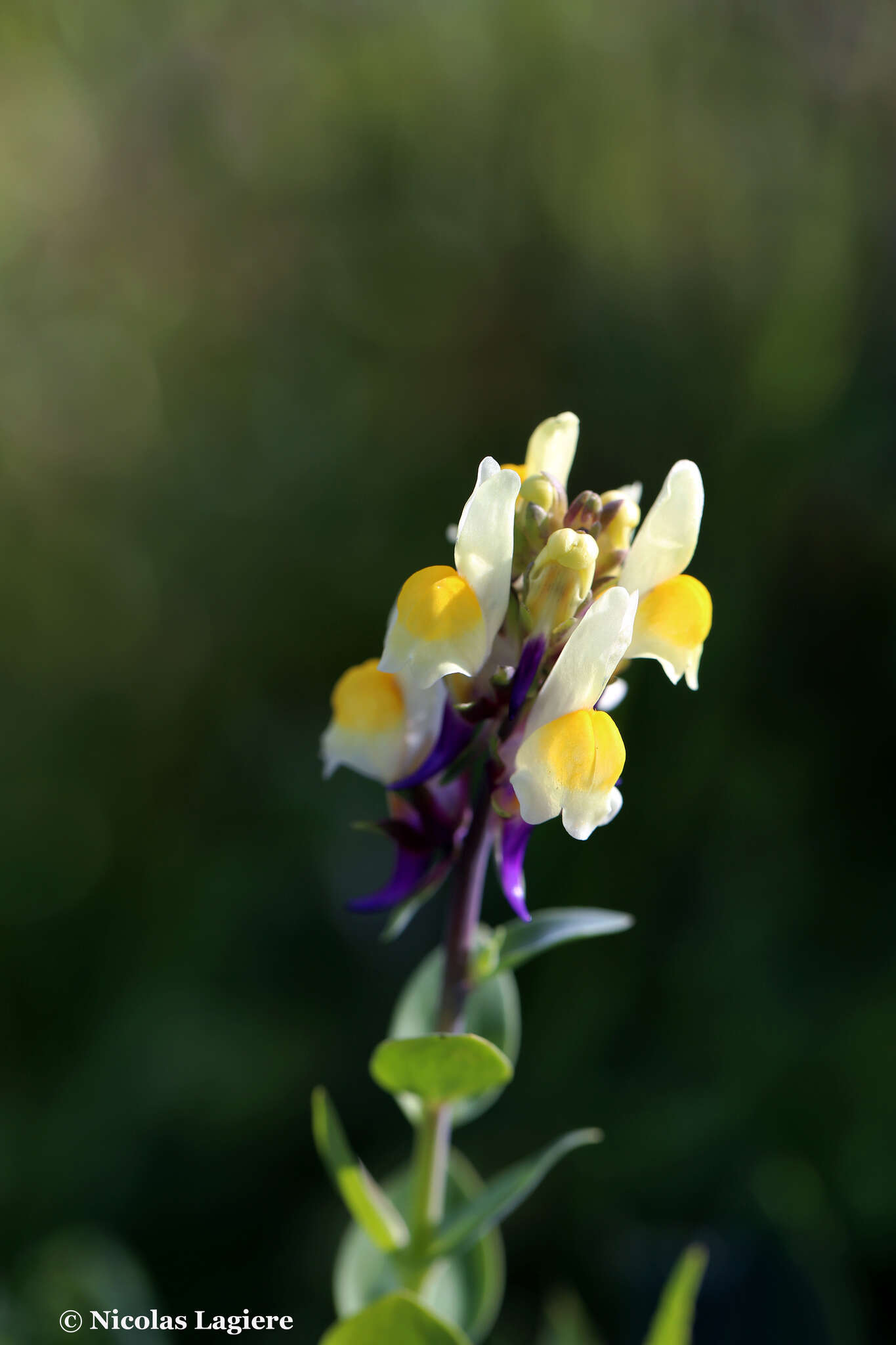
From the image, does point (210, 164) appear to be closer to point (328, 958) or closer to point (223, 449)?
point (223, 449)

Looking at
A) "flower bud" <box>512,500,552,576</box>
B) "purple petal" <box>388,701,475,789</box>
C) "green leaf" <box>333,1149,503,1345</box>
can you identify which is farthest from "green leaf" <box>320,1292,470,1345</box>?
"flower bud" <box>512,500,552,576</box>

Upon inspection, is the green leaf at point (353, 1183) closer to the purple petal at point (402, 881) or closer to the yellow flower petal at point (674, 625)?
the purple petal at point (402, 881)

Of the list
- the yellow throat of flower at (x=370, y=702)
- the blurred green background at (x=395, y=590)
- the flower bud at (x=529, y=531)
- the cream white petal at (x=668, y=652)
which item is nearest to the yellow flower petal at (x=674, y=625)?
the cream white petal at (x=668, y=652)

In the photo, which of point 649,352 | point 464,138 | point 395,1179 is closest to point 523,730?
point 395,1179

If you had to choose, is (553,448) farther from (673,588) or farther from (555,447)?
(673,588)

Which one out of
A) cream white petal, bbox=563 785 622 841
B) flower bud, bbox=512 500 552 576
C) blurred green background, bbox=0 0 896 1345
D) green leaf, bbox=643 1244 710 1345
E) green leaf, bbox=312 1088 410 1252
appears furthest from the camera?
blurred green background, bbox=0 0 896 1345

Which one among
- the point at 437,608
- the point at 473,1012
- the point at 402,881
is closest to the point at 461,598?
the point at 437,608

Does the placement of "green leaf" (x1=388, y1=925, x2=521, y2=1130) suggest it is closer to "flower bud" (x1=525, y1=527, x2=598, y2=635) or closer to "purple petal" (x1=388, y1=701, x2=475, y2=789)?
"purple petal" (x1=388, y1=701, x2=475, y2=789)
